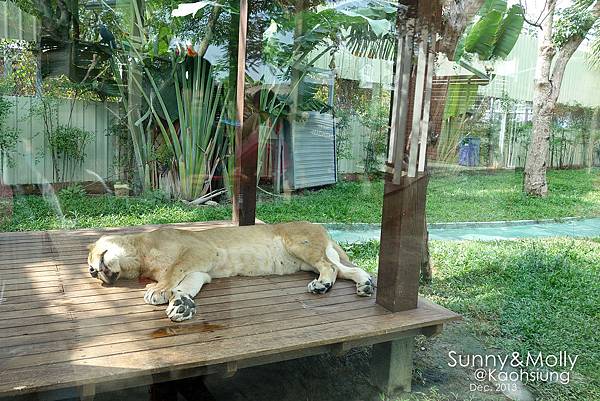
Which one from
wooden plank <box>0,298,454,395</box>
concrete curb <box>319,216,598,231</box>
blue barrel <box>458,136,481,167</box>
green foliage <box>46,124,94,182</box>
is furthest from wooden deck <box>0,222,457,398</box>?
blue barrel <box>458,136,481,167</box>

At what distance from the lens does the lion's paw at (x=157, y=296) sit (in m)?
2.20

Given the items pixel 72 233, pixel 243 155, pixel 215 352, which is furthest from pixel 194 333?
pixel 243 155

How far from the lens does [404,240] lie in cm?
223

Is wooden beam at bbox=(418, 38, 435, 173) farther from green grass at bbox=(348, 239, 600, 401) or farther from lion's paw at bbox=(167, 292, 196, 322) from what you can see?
lion's paw at bbox=(167, 292, 196, 322)

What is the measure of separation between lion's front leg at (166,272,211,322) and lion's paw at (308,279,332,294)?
53 cm

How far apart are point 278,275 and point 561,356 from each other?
1482 mm

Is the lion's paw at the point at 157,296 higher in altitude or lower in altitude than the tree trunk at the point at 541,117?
lower

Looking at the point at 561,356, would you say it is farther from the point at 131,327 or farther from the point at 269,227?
the point at 131,327

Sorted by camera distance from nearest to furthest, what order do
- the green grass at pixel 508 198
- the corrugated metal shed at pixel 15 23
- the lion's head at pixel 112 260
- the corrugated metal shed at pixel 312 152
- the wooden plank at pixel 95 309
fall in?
the wooden plank at pixel 95 309
the corrugated metal shed at pixel 15 23
the lion's head at pixel 112 260
the green grass at pixel 508 198
the corrugated metal shed at pixel 312 152

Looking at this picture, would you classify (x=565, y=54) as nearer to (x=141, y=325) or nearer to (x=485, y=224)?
(x=485, y=224)

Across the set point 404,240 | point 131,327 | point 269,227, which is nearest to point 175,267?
point 131,327

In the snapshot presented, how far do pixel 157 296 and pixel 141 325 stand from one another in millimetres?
266

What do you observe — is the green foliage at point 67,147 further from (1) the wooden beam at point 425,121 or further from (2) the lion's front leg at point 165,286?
(1) the wooden beam at point 425,121

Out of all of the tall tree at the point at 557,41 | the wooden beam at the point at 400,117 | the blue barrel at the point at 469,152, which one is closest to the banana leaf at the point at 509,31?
the tall tree at the point at 557,41
